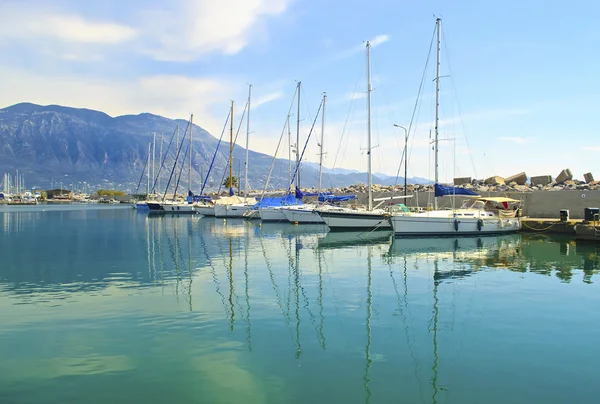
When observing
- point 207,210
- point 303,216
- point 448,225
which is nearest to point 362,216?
point 448,225

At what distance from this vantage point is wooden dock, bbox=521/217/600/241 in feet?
99.8

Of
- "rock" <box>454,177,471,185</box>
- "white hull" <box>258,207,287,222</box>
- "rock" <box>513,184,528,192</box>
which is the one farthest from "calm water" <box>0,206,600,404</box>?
"rock" <box>454,177,471,185</box>

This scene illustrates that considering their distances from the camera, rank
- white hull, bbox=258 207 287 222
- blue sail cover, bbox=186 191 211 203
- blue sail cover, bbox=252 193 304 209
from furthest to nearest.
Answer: blue sail cover, bbox=186 191 211 203, blue sail cover, bbox=252 193 304 209, white hull, bbox=258 207 287 222

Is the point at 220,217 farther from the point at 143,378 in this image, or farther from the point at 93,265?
the point at 143,378

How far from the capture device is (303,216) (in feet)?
171

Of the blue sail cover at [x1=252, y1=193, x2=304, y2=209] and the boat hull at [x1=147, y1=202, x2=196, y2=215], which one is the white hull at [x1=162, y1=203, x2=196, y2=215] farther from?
the blue sail cover at [x1=252, y1=193, x2=304, y2=209]

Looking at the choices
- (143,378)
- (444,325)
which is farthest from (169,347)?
(444,325)

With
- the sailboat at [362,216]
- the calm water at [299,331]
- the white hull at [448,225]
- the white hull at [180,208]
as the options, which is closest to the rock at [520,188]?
the white hull at [448,225]

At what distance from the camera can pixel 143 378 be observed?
8.49 m

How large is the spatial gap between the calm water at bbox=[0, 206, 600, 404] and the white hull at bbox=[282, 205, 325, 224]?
27.6 meters

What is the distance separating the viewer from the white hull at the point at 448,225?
35656mm

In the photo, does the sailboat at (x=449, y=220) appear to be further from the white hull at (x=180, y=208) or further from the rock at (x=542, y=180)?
the white hull at (x=180, y=208)

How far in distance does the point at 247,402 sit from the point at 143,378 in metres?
2.27

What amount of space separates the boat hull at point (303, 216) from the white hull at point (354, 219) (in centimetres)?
1035
